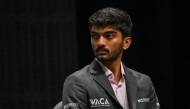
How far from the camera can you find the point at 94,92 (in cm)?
210

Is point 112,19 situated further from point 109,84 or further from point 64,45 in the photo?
point 64,45

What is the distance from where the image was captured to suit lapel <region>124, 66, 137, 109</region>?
2.18 m

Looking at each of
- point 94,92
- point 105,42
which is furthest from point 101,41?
point 94,92

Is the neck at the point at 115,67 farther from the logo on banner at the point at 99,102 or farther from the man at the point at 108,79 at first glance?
the logo on banner at the point at 99,102

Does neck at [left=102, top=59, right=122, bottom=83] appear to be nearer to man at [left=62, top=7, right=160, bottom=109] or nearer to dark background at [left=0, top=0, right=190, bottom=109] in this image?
man at [left=62, top=7, right=160, bottom=109]

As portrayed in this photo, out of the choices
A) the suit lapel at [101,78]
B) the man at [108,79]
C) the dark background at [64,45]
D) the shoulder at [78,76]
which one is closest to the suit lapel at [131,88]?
the man at [108,79]

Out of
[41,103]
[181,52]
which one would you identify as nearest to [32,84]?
[41,103]

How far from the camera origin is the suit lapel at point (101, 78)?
6.97 feet

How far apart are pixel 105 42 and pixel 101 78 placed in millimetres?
187

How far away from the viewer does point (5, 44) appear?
12.0 feet

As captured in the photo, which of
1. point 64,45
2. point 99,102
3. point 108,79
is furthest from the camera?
point 64,45

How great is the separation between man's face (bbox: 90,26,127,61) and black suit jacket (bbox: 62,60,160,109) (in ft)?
0.29

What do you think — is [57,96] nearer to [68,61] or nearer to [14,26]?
[68,61]

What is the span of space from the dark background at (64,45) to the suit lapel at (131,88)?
1.35m
